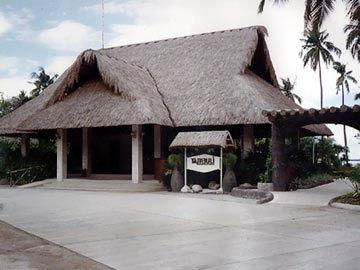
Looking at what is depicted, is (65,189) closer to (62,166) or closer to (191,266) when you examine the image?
(62,166)

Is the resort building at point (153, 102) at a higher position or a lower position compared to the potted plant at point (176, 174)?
higher

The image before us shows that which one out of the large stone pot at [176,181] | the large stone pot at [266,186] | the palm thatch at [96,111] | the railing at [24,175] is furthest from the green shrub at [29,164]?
the large stone pot at [266,186]

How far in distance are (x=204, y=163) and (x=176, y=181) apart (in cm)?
136

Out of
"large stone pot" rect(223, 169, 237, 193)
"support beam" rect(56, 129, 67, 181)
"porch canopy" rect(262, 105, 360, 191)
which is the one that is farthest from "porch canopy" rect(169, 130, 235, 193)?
"support beam" rect(56, 129, 67, 181)

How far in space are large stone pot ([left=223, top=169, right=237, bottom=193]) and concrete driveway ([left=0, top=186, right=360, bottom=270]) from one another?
3.55m

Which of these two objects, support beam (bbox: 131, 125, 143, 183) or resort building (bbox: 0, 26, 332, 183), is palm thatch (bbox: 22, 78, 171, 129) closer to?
resort building (bbox: 0, 26, 332, 183)

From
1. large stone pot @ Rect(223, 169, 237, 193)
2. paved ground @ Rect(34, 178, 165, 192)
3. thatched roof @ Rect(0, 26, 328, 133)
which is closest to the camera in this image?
large stone pot @ Rect(223, 169, 237, 193)

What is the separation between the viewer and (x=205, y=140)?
15922mm

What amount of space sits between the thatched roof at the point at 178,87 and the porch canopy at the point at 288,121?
1735 millimetres

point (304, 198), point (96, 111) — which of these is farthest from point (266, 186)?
point (96, 111)

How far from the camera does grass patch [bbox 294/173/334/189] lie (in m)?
16.4

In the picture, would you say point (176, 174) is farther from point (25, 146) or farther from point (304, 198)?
point (25, 146)

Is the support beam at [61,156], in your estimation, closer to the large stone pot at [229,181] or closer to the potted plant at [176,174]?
the potted plant at [176,174]

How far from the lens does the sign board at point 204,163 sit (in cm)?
1587
